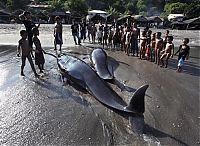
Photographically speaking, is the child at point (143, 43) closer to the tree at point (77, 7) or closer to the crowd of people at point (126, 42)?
the crowd of people at point (126, 42)

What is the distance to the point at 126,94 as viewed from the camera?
9.20 meters

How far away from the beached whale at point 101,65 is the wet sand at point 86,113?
1.51 ft

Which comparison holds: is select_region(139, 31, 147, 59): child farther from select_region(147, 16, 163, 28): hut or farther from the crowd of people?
select_region(147, 16, 163, 28): hut

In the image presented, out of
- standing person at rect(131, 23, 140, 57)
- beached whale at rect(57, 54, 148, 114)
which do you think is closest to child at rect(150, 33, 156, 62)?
standing person at rect(131, 23, 140, 57)

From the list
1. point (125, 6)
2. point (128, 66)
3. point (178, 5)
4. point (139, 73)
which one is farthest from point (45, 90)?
point (125, 6)

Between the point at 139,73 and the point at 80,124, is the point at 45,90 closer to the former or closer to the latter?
the point at 80,124

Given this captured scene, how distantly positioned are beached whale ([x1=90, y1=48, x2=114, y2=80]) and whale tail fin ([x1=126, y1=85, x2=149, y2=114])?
3708 millimetres

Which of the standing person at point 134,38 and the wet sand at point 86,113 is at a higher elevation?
the standing person at point 134,38

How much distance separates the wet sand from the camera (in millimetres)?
6273

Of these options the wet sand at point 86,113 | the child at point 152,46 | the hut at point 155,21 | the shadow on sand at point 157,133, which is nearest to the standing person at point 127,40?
the child at point 152,46

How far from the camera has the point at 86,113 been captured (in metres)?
7.67

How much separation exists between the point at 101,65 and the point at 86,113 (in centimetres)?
381

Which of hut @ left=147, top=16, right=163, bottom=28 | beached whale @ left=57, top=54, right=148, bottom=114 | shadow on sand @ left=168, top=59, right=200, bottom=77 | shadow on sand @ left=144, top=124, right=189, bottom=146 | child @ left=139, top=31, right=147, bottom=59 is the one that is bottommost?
shadow on sand @ left=144, top=124, right=189, bottom=146

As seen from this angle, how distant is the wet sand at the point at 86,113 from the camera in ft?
20.6
